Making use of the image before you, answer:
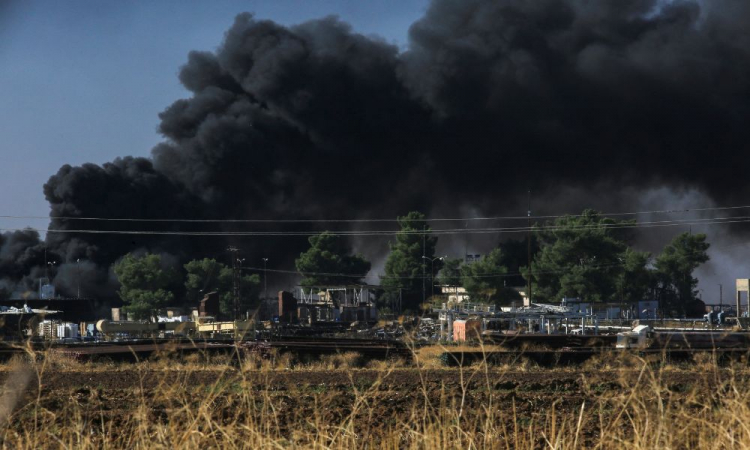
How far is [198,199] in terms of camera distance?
10450cm

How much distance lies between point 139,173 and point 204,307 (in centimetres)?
3903

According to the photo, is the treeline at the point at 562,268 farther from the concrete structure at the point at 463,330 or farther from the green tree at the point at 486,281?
the concrete structure at the point at 463,330

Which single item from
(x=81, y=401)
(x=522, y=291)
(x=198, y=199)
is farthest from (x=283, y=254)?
(x=81, y=401)

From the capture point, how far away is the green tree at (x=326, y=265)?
79.6 meters

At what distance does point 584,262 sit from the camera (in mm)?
68625

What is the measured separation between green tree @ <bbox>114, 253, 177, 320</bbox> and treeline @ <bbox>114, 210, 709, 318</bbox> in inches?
3.3

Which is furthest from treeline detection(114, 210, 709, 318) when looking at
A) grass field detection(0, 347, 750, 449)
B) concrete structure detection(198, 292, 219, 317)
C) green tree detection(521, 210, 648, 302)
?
grass field detection(0, 347, 750, 449)

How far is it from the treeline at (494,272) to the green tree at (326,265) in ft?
0.30

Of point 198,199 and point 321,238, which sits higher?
point 198,199

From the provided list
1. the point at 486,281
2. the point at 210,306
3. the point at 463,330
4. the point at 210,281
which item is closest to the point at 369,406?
the point at 463,330

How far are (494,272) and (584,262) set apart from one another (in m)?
7.19

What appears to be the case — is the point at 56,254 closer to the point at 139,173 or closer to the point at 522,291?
the point at 139,173

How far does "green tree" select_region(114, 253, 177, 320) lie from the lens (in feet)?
223

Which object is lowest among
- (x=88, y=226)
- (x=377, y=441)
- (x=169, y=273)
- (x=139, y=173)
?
(x=377, y=441)
